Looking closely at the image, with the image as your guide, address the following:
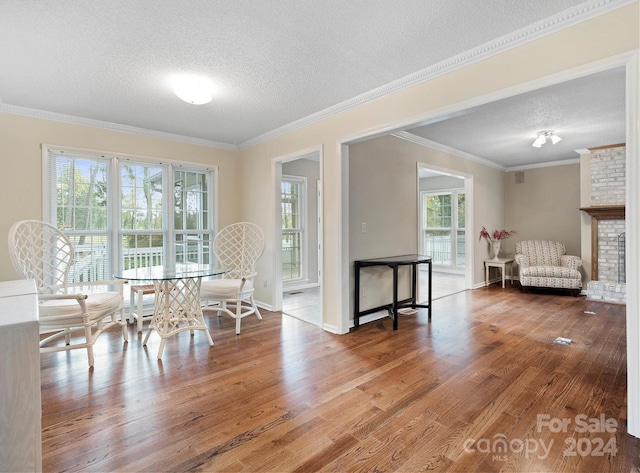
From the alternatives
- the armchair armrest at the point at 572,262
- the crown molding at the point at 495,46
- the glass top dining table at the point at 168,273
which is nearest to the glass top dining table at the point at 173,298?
the glass top dining table at the point at 168,273

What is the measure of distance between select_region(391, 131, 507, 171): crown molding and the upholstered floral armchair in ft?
5.64

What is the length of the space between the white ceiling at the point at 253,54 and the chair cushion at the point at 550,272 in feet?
8.36

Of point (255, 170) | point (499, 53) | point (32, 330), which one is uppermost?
point (499, 53)

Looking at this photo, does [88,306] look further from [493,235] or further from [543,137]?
[493,235]

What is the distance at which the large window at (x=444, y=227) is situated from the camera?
7.66 meters

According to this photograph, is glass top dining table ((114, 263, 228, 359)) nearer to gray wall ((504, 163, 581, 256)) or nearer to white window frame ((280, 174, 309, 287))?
white window frame ((280, 174, 309, 287))

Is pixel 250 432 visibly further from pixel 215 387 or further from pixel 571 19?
pixel 571 19

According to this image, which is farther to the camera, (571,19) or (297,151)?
(297,151)

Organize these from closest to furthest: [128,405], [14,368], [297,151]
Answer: [14,368] < [128,405] < [297,151]

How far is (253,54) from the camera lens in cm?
236

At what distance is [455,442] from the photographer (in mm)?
1722

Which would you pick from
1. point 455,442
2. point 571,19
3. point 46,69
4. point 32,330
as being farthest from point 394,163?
point 32,330

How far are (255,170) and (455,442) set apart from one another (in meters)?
3.94

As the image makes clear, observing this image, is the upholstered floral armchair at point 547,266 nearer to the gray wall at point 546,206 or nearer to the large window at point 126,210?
the gray wall at point 546,206
